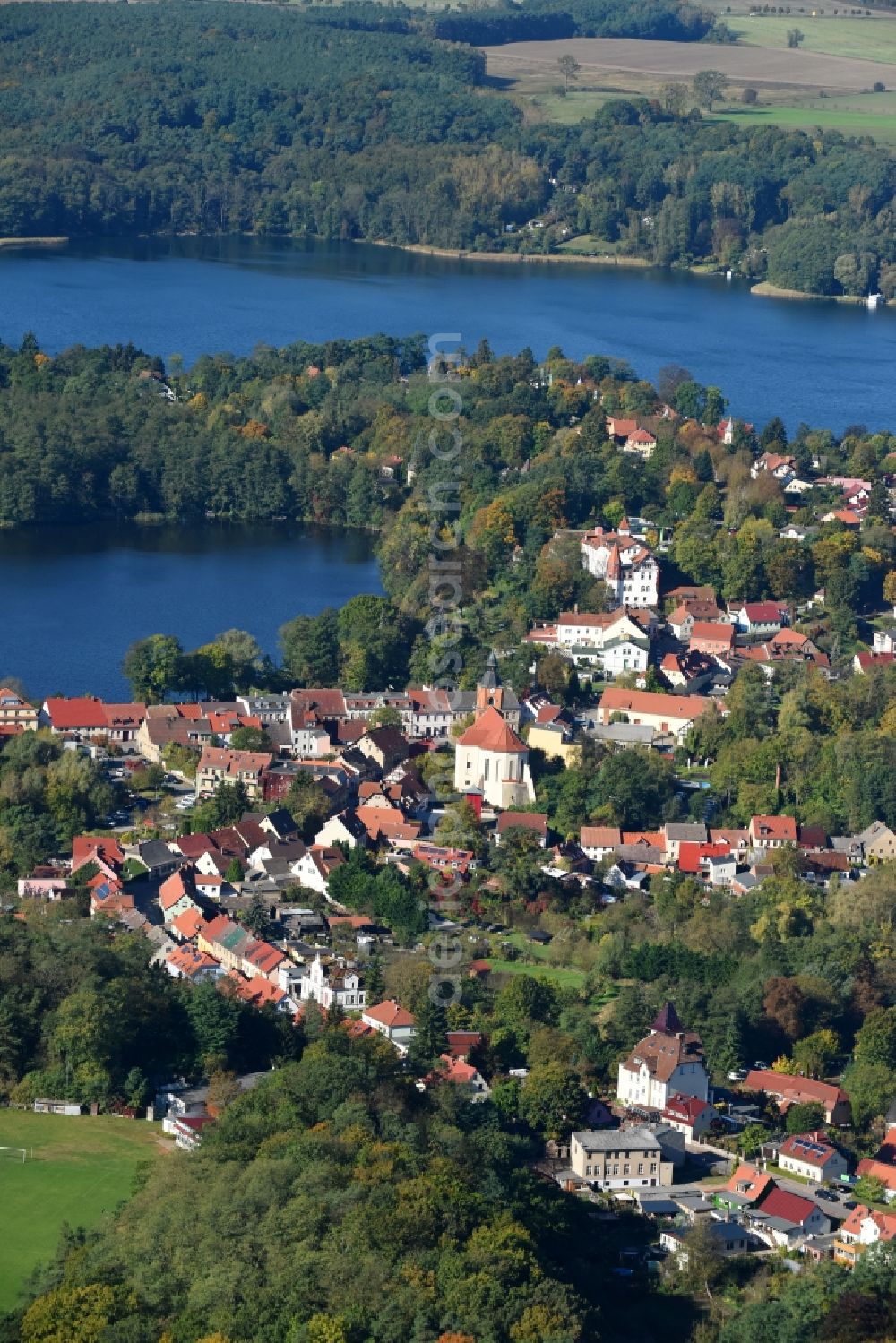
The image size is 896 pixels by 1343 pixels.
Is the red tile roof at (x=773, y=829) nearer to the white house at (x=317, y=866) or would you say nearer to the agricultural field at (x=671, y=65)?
the white house at (x=317, y=866)

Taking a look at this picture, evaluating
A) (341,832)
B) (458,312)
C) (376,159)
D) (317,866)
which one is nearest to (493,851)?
(341,832)

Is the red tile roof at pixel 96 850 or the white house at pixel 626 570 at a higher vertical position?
the white house at pixel 626 570

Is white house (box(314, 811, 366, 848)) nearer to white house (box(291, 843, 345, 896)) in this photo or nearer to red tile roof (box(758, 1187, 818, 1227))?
white house (box(291, 843, 345, 896))

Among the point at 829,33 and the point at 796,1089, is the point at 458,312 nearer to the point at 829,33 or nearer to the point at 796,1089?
the point at 796,1089

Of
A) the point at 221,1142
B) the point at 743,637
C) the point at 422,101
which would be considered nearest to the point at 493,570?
the point at 743,637

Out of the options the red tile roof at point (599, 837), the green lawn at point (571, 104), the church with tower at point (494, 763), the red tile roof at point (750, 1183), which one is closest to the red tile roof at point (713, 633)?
the church with tower at point (494, 763)

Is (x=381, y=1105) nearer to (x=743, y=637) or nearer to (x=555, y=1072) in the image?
(x=555, y=1072)
